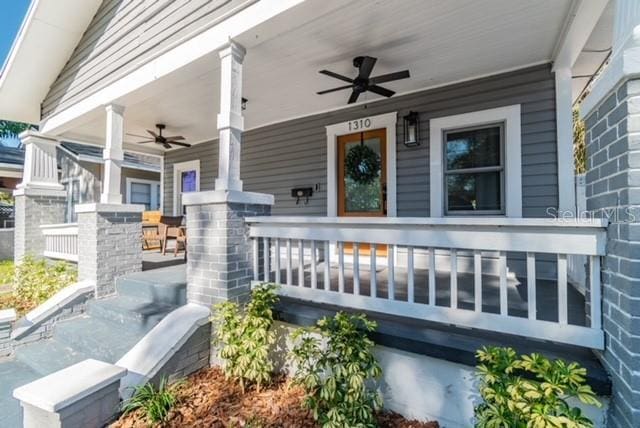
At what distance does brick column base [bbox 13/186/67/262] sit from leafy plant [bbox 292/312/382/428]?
6095 millimetres

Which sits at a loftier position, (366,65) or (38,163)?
(366,65)

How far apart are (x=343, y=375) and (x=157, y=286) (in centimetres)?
242

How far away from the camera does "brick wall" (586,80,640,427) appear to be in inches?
55.7

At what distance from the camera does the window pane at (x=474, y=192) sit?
412 cm

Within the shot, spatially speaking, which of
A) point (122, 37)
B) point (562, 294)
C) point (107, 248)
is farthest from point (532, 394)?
point (122, 37)

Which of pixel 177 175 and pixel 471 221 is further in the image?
pixel 177 175

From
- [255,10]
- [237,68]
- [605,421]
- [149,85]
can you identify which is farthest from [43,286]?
[605,421]

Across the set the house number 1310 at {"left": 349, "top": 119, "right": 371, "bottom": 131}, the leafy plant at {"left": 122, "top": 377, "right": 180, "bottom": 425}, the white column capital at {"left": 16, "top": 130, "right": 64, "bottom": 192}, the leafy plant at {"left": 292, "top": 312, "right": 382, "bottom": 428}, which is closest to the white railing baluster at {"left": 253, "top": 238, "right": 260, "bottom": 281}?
the leafy plant at {"left": 292, "top": 312, "right": 382, "bottom": 428}

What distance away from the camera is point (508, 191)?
12.8 ft

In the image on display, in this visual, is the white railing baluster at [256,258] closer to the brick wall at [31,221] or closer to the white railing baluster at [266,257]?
the white railing baluster at [266,257]

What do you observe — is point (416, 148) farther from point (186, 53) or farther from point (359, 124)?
point (186, 53)

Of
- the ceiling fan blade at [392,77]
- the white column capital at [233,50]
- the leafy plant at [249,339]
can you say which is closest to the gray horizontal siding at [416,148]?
the ceiling fan blade at [392,77]

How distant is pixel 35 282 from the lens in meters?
4.91

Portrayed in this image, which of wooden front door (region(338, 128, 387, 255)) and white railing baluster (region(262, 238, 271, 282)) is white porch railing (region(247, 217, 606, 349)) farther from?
wooden front door (region(338, 128, 387, 255))
